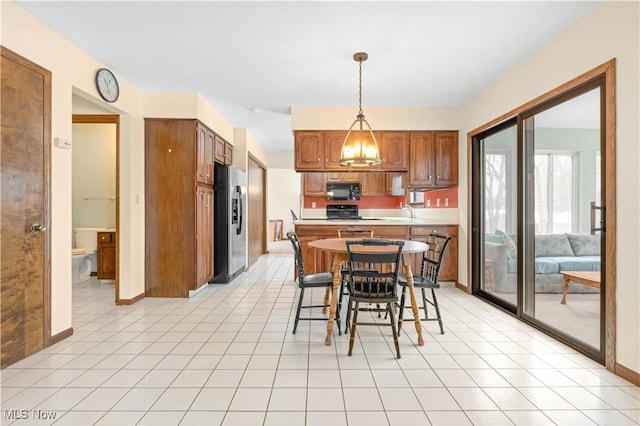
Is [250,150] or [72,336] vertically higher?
[250,150]

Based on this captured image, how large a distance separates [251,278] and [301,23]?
3.68 meters

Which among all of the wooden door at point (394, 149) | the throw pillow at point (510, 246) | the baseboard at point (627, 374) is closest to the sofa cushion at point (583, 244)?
the throw pillow at point (510, 246)

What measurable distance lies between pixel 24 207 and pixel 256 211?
4.38 m

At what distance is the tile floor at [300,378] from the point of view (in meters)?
1.69

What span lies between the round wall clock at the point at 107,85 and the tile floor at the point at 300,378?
220cm

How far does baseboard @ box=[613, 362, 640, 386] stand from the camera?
1.97 metres

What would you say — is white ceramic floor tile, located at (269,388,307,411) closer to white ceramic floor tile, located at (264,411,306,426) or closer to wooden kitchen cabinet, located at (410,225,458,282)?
white ceramic floor tile, located at (264,411,306,426)

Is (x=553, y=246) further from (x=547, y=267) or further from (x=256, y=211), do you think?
(x=256, y=211)

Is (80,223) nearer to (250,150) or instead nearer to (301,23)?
(250,150)

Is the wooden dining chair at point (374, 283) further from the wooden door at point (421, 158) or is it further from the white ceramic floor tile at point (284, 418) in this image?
the wooden door at point (421, 158)

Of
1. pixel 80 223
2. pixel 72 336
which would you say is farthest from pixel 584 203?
pixel 80 223

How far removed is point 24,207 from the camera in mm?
2312

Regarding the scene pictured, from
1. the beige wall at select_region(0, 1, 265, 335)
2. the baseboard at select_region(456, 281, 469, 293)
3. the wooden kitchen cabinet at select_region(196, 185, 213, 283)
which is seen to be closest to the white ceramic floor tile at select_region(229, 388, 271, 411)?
the beige wall at select_region(0, 1, 265, 335)

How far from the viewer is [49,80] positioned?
2537 mm
